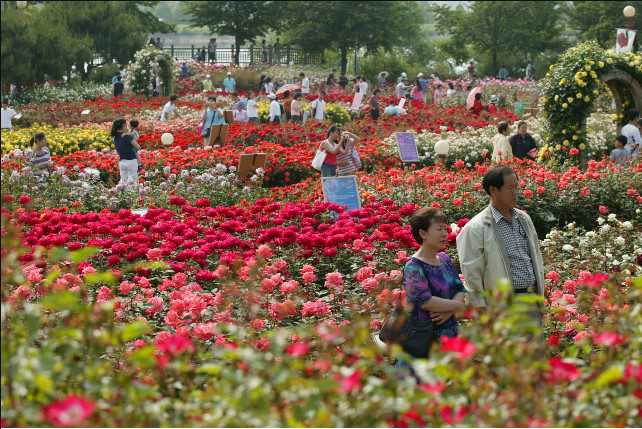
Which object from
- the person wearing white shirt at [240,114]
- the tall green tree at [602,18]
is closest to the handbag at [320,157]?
the person wearing white shirt at [240,114]

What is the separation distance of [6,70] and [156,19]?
2264cm

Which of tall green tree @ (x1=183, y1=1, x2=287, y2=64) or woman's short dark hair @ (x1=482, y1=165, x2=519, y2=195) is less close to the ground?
tall green tree @ (x1=183, y1=1, x2=287, y2=64)

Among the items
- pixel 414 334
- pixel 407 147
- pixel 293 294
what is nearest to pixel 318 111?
pixel 407 147

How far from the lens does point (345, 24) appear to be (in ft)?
148

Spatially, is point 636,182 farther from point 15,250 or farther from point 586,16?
point 586,16

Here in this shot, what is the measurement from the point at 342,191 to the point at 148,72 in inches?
884

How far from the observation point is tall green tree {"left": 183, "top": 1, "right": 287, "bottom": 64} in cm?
4828

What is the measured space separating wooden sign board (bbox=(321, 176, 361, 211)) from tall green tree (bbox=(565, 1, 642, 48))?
34.2 metres

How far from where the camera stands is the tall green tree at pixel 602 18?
131 feet

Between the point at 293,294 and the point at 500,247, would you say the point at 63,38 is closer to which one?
the point at 293,294

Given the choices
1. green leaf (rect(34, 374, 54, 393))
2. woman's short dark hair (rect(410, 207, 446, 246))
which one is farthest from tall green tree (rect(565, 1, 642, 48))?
green leaf (rect(34, 374, 54, 393))

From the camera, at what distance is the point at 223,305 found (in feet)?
14.7

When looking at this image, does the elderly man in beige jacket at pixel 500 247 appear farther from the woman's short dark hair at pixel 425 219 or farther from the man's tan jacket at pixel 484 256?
the woman's short dark hair at pixel 425 219

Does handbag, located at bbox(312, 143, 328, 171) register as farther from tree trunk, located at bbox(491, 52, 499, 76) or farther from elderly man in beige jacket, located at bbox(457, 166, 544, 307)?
tree trunk, located at bbox(491, 52, 499, 76)
